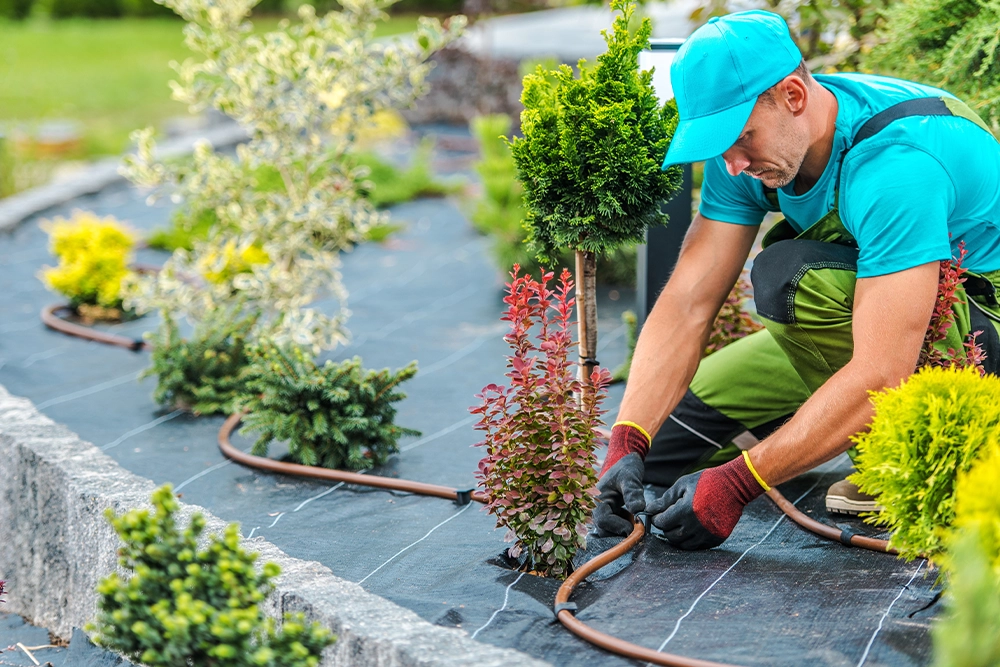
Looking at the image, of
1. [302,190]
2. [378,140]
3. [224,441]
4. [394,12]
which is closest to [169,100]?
[378,140]

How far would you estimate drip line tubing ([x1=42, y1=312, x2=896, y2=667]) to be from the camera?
1962 mm

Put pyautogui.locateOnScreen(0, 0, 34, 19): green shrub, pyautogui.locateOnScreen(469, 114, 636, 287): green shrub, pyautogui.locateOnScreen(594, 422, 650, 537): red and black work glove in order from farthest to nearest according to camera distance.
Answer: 1. pyautogui.locateOnScreen(0, 0, 34, 19): green shrub
2. pyautogui.locateOnScreen(469, 114, 636, 287): green shrub
3. pyautogui.locateOnScreen(594, 422, 650, 537): red and black work glove

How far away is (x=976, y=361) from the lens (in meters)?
2.22

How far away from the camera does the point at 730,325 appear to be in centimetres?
316

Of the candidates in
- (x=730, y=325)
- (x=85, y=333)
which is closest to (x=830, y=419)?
(x=730, y=325)

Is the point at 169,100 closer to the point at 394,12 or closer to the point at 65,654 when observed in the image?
the point at 394,12

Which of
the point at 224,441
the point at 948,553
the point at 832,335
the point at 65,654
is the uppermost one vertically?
the point at 832,335

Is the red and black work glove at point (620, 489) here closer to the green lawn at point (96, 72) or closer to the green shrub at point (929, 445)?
the green shrub at point (929, 445)

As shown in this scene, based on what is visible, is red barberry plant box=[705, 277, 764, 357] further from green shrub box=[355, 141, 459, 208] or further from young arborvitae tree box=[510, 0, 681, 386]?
green shrub box=[355, 141, 459, 208]

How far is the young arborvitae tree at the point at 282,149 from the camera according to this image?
12.6 ft

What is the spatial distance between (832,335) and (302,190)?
242cm

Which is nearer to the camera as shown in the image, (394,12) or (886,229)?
(886,229)

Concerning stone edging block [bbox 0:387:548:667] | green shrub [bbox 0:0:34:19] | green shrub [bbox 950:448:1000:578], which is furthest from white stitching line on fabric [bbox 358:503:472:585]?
green shrub [bbox 0:0:34:19]

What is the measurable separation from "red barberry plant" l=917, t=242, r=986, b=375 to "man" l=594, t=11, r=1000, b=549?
37 millimetres
